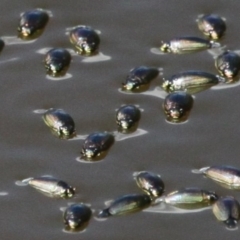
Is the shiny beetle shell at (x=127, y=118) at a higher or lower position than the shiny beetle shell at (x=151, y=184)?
higher

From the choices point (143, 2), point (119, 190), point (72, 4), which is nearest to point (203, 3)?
point (143, 2)

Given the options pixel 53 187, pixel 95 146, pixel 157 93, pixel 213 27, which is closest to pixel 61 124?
pixel 95 146

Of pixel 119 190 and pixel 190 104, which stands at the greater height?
pixel 190 104

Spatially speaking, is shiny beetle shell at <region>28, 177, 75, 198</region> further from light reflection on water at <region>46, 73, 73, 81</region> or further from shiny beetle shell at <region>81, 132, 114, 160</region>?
light reflection on water at <region>46, 73, 73, 81</region>

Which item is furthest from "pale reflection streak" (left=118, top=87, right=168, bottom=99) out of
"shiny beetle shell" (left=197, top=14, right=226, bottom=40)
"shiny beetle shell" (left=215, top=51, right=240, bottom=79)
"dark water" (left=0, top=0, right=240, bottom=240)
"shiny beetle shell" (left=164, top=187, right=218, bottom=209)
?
"shiny beetle shell" (left=164, top=187, right=218, bottom=209)

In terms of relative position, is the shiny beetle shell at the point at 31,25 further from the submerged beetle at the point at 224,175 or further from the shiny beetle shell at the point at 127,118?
the submerged beetle at the point at 224,175

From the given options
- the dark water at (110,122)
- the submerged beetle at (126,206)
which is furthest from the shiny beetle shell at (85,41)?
the submerged beetle at (126,206)

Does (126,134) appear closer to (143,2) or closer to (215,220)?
(215,220)
